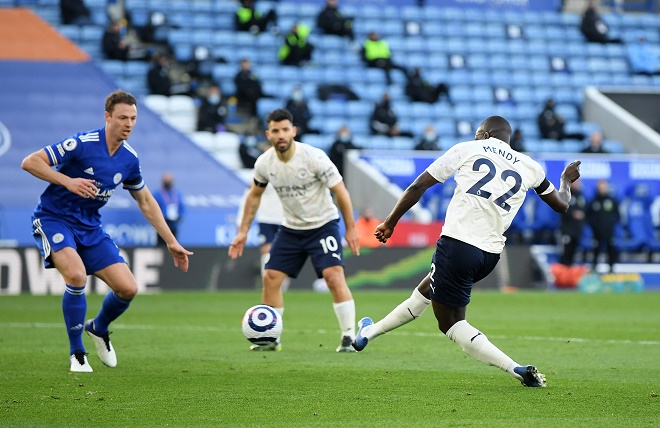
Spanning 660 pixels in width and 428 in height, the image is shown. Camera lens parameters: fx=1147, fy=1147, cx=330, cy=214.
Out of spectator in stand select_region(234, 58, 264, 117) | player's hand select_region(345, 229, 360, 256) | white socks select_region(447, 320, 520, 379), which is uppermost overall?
white socks select_region(447, 320, 520, 379)

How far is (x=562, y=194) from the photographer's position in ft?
28.0

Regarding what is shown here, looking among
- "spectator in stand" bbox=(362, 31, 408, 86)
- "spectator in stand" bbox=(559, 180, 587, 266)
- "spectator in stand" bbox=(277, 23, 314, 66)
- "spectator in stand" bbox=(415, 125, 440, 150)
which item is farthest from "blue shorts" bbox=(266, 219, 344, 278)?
"spectator in stand" bbox=(362, 31, 408, 86)

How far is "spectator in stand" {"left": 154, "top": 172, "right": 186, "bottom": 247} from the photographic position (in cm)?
2245

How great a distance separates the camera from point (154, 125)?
25125mm

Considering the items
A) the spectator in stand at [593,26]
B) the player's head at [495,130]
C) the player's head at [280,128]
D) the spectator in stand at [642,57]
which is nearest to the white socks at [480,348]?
the player's head at [495,130]

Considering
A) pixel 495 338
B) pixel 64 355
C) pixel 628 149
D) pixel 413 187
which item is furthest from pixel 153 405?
pixel 628 149

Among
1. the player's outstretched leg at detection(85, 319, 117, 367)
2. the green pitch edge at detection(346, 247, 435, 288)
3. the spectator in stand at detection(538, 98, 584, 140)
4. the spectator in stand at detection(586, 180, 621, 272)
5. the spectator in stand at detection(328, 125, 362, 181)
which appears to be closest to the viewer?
the player's outstretched leg at detection(85, 319, 117, 367)

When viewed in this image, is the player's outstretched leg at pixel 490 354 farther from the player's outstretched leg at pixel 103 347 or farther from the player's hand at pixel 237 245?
the player's hand at pixel 237 245

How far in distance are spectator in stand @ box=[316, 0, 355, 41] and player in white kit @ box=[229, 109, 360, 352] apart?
18529mm

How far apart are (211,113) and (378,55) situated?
18.0 ft

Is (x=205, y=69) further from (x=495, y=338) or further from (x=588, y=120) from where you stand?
(x=495, y=338)

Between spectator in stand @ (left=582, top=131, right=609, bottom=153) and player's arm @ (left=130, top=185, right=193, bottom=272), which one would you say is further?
spectator in stand @ (left=582, top=131, right=609, bottom=153)

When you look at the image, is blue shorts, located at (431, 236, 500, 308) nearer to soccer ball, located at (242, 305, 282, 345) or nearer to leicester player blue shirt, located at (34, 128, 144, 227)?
soccer ball, located at (242, 305, 282, 345)

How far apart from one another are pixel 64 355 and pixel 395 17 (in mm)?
22316
